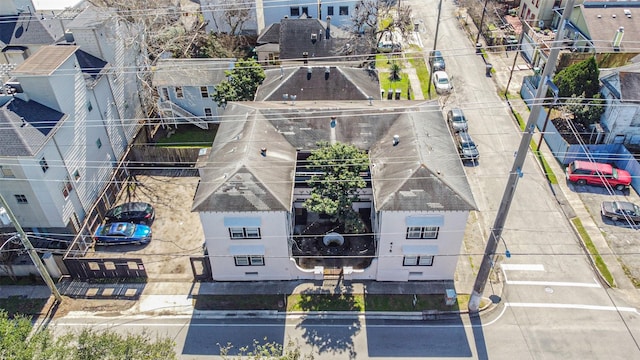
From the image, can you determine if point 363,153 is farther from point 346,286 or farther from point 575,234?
point 575,234

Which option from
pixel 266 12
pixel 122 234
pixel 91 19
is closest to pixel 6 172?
pixel 122 234

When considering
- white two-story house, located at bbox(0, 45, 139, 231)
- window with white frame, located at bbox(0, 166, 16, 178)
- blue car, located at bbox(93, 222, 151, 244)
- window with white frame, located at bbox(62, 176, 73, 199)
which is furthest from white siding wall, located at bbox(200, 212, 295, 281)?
window with white frame, located at bbox(0, 166, 16, 178)

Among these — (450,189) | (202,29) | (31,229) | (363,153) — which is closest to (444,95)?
(363,153)

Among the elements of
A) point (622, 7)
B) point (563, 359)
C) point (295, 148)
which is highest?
point (622, 7)

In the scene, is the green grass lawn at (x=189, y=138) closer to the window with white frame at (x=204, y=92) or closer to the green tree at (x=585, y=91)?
the window with white frame at (x=204, y=92)

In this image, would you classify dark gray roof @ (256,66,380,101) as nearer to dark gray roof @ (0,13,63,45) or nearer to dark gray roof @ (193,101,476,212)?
dark gray roof @ (193,101,476,212)
